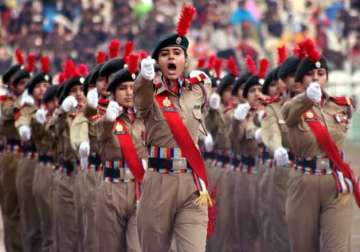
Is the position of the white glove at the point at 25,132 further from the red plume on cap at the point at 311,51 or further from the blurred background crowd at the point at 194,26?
the blurred background crowd at the point at 194,26

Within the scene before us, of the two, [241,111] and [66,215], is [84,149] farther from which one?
[241,111]

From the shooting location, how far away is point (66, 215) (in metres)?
14.6

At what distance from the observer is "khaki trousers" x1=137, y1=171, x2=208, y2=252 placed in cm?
1038

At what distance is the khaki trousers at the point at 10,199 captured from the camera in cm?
1667

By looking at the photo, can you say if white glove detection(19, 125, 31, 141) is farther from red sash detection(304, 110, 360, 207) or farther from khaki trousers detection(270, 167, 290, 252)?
red sash detection(304, 110, 360, 207)

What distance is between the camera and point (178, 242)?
10.4 meters

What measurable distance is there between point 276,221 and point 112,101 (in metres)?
3.35

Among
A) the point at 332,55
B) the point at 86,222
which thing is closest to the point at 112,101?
the point at 86,222

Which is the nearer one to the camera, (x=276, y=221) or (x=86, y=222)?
(x=86, y=222)

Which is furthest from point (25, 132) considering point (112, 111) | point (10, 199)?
point (112, 111)

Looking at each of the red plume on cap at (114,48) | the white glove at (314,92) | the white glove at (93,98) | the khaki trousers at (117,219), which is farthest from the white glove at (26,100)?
the white glove at (314,92)

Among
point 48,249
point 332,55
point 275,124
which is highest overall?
point 332,55

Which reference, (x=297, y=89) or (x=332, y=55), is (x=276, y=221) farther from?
(x=332, y=55)

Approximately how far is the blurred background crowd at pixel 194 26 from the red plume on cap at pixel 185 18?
14723mm
